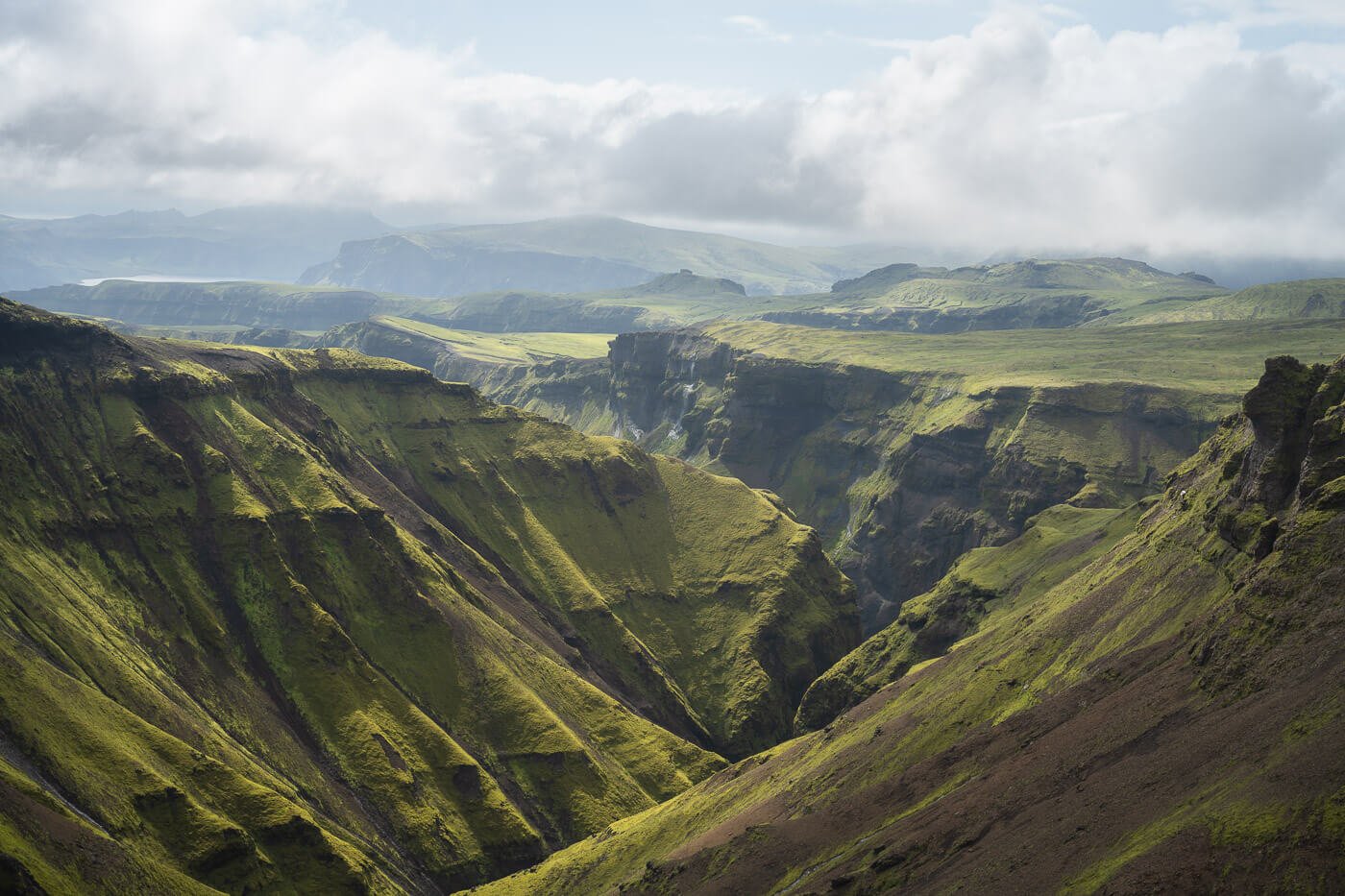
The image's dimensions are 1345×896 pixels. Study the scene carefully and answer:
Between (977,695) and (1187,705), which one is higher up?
(1187,705)

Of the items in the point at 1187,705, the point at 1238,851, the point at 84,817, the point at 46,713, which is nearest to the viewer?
the point at 1238,851

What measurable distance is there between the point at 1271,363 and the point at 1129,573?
4416 cm

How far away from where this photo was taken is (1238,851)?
92188 millimetres

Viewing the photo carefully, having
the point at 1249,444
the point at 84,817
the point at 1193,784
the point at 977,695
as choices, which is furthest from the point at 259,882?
the point at 1249,444

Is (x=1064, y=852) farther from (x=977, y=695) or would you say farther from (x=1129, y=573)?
(x=1129, y=573)

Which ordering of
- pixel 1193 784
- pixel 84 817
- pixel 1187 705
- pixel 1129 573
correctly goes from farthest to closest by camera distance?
pixel 1129 573
pixel 84 817
pixel 1187 705
pixel 1193 784

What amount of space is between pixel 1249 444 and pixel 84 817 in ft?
659

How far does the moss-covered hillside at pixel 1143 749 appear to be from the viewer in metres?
97.8

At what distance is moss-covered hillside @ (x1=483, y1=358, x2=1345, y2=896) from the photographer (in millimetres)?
97750

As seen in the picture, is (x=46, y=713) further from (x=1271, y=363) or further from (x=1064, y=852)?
(x=1271, y=363)

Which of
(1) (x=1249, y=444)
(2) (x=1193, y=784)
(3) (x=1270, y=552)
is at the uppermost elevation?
(1) (x=1249, y=444)

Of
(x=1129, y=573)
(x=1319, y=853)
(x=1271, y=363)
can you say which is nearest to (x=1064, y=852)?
(x=1319, y=853)

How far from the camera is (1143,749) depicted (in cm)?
12256

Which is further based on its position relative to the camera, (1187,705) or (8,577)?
(8,577)
